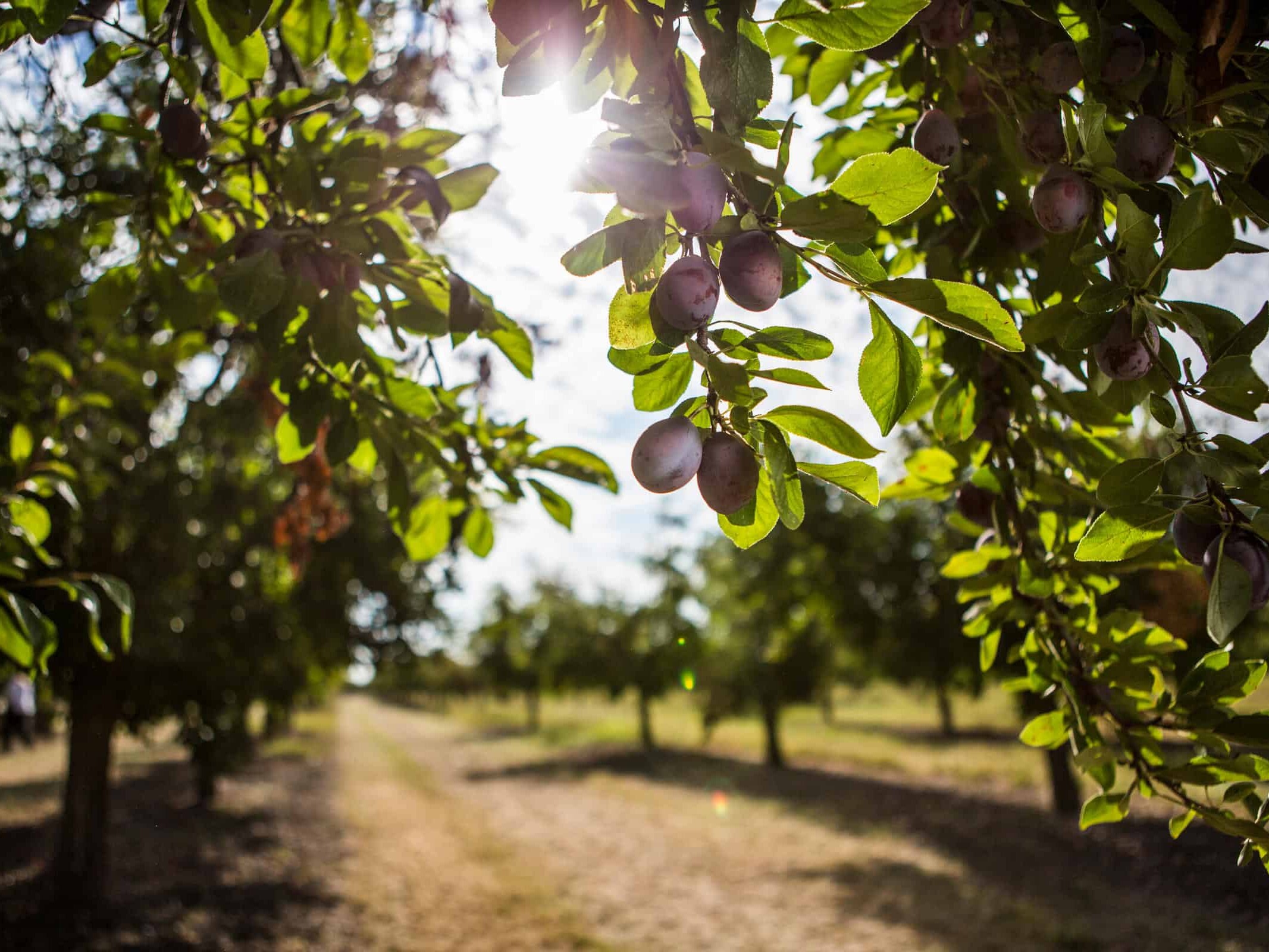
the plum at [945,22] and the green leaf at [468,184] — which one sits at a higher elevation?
the plum at [945,22]

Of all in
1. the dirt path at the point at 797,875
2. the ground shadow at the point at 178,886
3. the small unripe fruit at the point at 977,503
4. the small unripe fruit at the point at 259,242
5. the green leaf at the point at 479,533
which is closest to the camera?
the small unripe fruit at the point at 259,242

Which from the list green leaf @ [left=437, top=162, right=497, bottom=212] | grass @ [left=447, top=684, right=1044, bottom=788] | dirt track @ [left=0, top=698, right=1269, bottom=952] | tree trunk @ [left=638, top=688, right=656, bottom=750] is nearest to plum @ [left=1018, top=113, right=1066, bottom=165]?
green leaf @ [left=437, top=162, right=497, bottom=212]

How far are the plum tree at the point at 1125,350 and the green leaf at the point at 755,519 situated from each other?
431mm

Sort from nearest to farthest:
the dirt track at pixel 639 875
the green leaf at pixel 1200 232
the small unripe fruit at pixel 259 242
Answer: the green leaf at pixel 1200 232 < the small unripe fruit at pixel 259 242 < the dirt track at pixel 639 875

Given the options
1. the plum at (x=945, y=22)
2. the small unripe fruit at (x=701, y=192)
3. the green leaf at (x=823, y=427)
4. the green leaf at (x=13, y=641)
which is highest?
the plum at (x=945, y=22)

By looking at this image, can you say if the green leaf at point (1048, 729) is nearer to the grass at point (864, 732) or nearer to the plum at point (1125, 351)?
the plum at point (1125, 351)

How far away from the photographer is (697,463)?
2.69ft

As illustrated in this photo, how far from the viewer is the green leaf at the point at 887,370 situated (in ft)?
2.91

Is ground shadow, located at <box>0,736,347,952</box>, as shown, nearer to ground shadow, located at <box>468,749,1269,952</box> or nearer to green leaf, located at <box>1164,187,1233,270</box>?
ground shadow, located at <box>468,749,1269,952</box>

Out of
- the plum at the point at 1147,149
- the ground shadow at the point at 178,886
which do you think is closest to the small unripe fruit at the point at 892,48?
the plum at the point at 1147,149

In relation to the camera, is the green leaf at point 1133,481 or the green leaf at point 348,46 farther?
the green leaf at point 348,46

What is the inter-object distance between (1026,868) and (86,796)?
9165mm

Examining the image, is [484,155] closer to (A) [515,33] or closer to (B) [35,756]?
(A) [515,33]

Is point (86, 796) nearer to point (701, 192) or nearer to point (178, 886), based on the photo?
point (178, 886)
